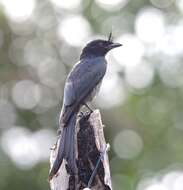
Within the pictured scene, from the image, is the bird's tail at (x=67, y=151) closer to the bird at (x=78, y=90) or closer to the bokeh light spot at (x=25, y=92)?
the bird at (x=78, y=90)

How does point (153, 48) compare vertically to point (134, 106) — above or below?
above

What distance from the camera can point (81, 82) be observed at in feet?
30.7

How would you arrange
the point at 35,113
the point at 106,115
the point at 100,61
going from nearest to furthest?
1. the point at 100,61
2. the point at 106,115
3. the point at 35,113

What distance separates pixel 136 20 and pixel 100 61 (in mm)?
11647

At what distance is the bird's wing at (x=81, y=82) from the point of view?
8883mm

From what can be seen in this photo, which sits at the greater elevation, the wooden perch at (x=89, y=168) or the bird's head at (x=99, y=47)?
the bird's head at (x=99, y=47)

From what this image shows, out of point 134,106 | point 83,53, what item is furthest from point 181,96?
point 83,53

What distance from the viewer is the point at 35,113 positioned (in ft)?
65.9

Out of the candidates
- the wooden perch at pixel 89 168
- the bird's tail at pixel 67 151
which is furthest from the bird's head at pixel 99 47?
the wooden perch at pixel 89 168

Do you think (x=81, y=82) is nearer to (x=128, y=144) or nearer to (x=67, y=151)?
(x=67, y=151)

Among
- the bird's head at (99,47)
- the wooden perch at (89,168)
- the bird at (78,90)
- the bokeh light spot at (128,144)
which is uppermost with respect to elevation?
the bokeh light spot at (128,144)

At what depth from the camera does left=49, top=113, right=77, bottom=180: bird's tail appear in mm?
7613

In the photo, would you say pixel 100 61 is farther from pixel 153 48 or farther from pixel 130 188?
pixel 153 48

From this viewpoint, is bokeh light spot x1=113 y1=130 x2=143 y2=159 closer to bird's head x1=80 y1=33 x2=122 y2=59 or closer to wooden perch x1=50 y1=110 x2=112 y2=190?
bird's head x1=80 y1=33 x2=122 y2=59
